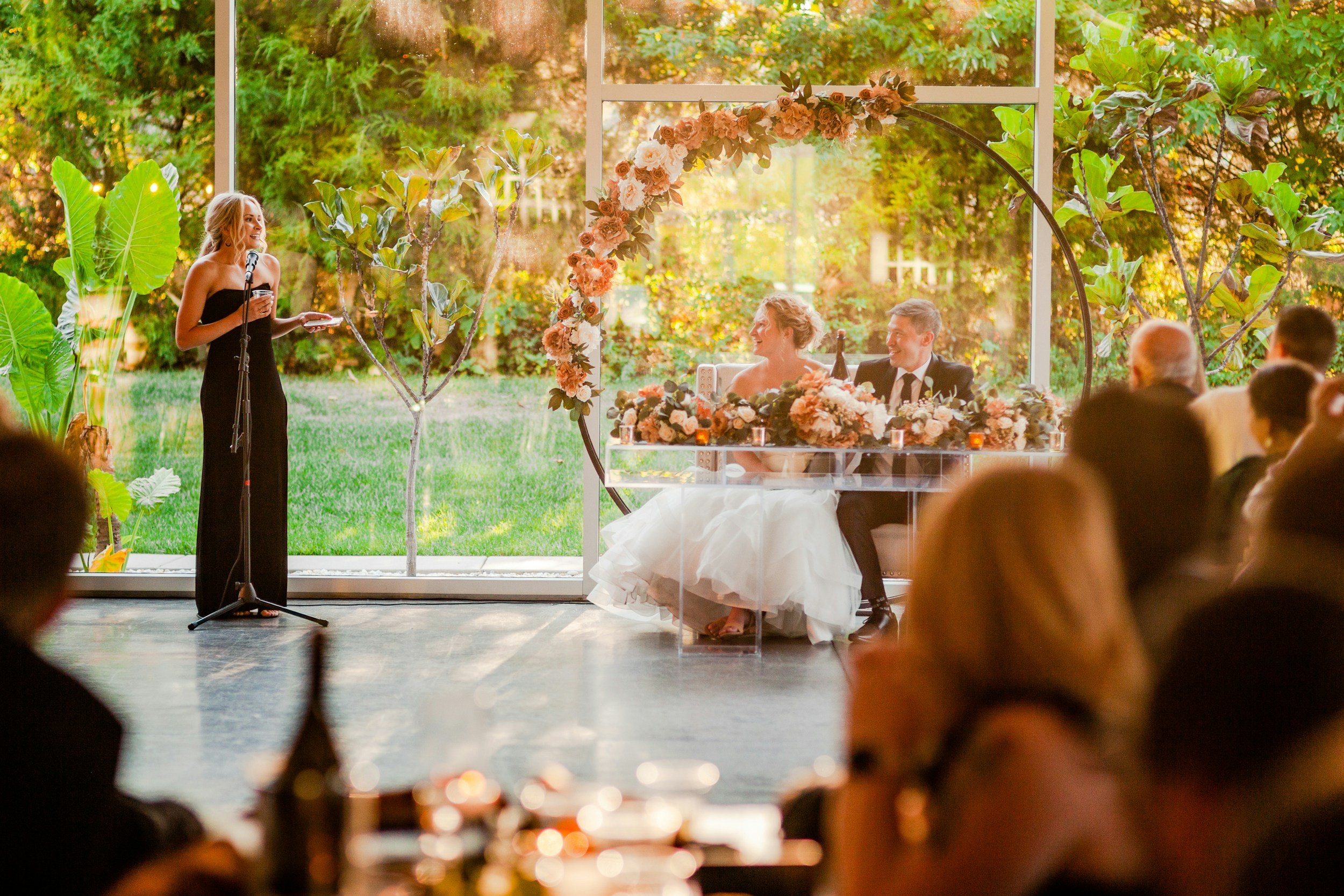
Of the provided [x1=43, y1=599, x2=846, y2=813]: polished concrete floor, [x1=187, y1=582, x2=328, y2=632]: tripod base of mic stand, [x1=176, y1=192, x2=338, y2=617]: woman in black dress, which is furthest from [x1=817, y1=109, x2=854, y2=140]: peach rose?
[x1=187, y1=582, x2=328, y2=632]: tripod base of mic stand

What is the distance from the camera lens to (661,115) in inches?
254

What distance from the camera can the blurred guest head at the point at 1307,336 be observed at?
359cm

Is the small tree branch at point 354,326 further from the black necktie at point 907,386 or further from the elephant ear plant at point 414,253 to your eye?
the black necktie at point 907,386

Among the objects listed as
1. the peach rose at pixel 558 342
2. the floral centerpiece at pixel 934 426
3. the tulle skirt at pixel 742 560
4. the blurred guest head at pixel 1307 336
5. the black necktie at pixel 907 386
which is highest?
the peach rose at pixel 558 342

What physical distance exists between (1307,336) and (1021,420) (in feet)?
5.23

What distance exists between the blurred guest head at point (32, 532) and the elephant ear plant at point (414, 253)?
496 centimetres

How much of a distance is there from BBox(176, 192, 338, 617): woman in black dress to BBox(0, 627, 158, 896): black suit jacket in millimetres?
4470

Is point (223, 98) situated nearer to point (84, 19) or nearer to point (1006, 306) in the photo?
point (84, 19)

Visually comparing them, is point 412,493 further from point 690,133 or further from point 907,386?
point 907,386

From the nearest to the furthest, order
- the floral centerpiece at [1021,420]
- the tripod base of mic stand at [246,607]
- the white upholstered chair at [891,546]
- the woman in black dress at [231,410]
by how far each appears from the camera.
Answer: the floral centerpiece at [1021,420] → the white upholstered chair at [891,546] → the tripod base of mic stand at [246,607] → the woman in black dress at [231,410]

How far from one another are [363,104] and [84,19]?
4.98ft

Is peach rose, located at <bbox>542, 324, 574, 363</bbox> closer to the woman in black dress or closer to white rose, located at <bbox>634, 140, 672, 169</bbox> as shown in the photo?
white rose, located at <bbox>634, 140, 672, 169</bbox>

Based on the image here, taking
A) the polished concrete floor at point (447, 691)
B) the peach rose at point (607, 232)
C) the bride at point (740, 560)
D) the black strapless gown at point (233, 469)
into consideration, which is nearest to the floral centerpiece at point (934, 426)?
the bride at point (740, 560)

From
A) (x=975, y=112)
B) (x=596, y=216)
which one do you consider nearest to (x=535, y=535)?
(x=596, y=216)
